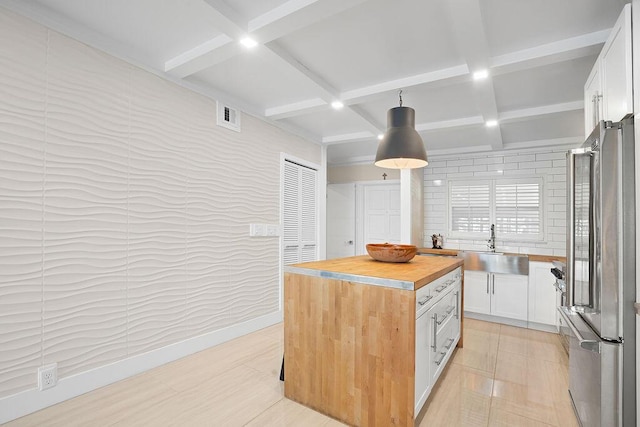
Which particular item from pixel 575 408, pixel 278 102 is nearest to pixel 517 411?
pixel 575 408

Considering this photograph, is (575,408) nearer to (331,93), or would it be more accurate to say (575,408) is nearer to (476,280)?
(476,280)

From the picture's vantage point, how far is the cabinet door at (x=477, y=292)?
13.7 ft

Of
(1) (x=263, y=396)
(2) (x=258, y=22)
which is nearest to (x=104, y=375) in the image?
(1) (x=263, y=396)

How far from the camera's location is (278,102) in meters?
3.49

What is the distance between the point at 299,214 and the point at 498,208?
122 inches

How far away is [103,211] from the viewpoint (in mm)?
2344

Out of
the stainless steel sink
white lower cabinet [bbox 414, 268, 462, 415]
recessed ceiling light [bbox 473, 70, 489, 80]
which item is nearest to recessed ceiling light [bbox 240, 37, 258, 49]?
recessed ceiling light [bbox 473, 70, 489, 80]

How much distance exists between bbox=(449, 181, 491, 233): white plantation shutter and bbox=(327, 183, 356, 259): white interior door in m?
1.89

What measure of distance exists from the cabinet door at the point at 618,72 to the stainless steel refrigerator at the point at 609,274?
0.12 m

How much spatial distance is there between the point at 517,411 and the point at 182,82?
375cm

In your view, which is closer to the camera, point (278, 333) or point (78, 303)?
point (78, 303)

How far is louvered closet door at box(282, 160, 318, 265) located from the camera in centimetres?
421

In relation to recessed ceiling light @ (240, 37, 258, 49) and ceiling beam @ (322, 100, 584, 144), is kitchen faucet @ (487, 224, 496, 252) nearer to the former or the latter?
ceiling beam @ (322, 100, 584, 144)

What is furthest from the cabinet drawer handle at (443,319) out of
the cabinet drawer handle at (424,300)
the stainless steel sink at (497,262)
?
the stainless steel sink at (497,262)
